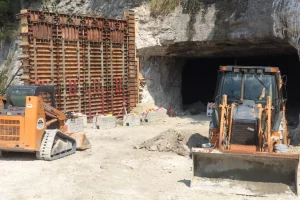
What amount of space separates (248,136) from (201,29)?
362 inches

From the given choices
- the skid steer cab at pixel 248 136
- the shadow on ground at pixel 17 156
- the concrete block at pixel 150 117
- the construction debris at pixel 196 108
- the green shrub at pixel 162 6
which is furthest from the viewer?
the construction debris at pixel 196 108

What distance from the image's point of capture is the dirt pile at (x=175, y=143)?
1074 centimetres

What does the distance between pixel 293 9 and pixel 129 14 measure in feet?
26.3

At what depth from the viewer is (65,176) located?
8500 millimetres

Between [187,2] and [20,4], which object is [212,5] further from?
[20,4]

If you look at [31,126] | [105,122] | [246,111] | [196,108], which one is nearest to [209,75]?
[196,108]

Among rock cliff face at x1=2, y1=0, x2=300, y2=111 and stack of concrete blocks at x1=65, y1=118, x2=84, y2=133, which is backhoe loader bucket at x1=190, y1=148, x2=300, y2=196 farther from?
stack of concrete blocks at x1=65, y1=118, x2=84, y2=133

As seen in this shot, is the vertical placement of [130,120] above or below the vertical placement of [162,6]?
below

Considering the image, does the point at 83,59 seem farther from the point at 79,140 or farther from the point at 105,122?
the point at 79,140

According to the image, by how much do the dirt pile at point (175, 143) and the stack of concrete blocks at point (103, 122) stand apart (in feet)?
13.7

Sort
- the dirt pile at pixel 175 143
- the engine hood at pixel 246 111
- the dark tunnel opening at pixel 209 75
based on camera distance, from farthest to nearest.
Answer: the dark tunnel opening at pixel 209 75 → the dirt pile at pixel 175 143 → the engine hood at pixel 246 111

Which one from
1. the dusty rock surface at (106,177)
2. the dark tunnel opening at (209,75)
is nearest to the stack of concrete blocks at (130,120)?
the dusty rock surface at (106,177)

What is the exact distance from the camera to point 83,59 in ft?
54.0

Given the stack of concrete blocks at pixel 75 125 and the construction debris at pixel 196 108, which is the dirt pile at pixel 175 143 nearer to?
the stack of concrete blocks at pixel 75 125
